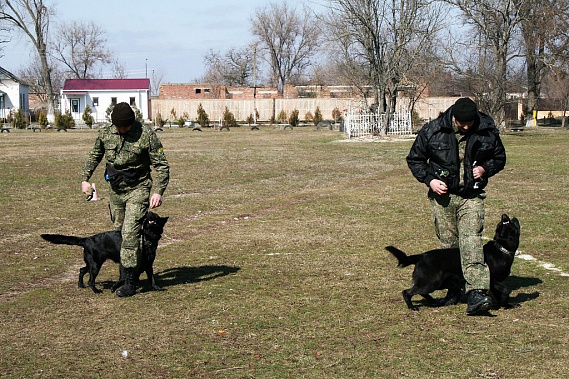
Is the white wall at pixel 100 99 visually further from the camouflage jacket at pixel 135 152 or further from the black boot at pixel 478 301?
the black boot at pixel 478 301

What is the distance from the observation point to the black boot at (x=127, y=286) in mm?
6762

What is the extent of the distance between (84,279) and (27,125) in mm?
51507

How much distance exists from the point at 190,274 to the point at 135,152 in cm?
180

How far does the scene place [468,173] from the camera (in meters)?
5.62

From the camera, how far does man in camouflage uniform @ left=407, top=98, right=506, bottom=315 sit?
5.62 meters

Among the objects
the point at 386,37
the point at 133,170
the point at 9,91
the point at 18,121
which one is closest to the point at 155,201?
the point at 133,170

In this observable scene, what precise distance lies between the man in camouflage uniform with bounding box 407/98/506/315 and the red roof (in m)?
68.5

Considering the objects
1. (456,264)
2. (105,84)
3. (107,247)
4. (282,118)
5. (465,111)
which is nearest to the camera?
(465,111)

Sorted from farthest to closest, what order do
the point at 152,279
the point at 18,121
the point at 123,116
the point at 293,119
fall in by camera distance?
the point at 293,119 < the point at 18,121 < the point at 152,279 < the point at 123,116

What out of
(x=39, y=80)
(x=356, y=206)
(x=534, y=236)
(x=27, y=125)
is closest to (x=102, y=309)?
(x=534, y=236)

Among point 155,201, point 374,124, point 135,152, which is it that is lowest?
point 155,201

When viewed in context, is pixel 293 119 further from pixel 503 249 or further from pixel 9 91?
pixel 503 249

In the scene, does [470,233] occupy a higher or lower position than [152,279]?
higher

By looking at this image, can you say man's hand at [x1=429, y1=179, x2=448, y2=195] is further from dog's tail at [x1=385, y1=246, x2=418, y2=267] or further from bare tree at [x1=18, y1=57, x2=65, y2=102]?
bare tree at [x1=18, y1=57, x2=65, y2=102]
